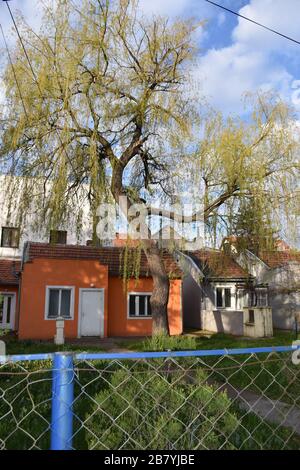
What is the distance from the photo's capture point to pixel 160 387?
11.2 ft

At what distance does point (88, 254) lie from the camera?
17812 millimetres

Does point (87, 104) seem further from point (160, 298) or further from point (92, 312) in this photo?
point (92, 312)

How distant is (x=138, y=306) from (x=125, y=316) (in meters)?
0.74

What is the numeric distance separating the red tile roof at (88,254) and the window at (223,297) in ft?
9.94

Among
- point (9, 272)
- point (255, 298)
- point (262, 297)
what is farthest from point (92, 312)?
point (262, 297)

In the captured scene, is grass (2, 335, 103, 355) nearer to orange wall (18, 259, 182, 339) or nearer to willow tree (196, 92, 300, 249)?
orange wall (18, 259, 182, 339)

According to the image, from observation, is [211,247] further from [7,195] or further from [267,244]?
[7,195]

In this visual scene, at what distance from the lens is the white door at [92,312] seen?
1678cm

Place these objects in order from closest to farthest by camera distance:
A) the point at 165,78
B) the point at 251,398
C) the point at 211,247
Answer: the point at 251,398
the point at 165,78
the point at 211,247

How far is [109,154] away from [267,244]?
5.29 m

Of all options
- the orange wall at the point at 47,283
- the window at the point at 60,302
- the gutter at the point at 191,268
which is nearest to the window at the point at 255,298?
the gutter at the point at 191,268

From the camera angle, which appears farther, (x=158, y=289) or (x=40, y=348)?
(x=158, y=289)
